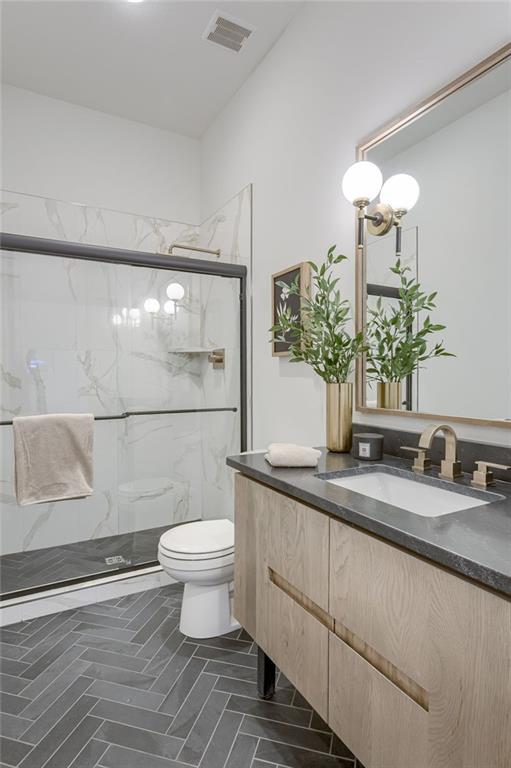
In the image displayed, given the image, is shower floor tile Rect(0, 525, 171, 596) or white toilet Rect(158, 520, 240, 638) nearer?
white toilet Rect(158, 520, 240, 638)

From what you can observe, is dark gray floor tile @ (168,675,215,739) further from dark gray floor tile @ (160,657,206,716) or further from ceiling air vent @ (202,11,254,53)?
ceiling air vent @ (202,11,254,53)

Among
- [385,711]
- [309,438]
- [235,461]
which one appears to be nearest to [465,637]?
[385,711]

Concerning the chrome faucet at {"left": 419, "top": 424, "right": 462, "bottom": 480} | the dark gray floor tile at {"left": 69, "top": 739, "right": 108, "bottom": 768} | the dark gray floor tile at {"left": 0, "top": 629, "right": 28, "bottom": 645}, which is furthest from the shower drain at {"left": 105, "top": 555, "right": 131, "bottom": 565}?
the chrome faucet at {"left": 419, "top": 424, "right": 462, "bottom": 480}

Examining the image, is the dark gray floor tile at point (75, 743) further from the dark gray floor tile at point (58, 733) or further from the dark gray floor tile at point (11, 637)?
the dark gray floor tile at point (11, 637)

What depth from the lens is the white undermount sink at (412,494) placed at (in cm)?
119

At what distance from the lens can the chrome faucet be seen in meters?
1.25

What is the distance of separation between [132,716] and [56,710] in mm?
290

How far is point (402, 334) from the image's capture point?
1.58m

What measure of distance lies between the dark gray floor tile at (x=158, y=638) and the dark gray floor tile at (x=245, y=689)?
356 mm

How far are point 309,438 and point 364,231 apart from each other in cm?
96

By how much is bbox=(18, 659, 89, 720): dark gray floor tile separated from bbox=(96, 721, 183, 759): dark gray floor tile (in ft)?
0.89

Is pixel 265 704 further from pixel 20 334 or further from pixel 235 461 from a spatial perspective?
pixel 20 334

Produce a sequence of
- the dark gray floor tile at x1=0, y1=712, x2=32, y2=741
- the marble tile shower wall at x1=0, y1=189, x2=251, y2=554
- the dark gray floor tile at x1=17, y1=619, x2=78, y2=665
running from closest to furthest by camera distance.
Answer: the dark gray floor tile at x1=0, y1=712, x2=32, y2=741 → the dark gray floor tile at x1=17, y1=619, x2=78, y2=665 → the marble tile shower wall at x1=0, y1=189, x2=251, y2=554

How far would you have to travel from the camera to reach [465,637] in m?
0.75
